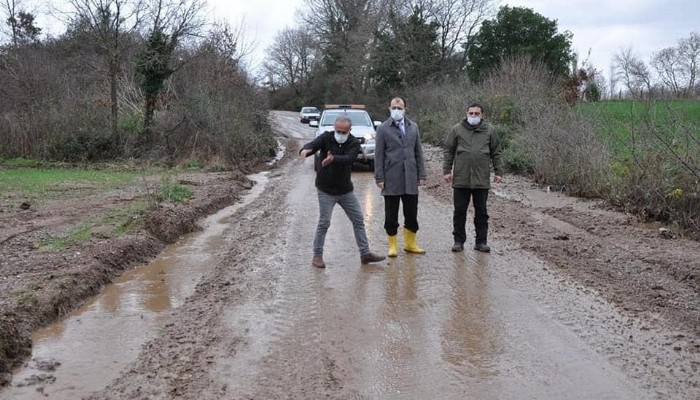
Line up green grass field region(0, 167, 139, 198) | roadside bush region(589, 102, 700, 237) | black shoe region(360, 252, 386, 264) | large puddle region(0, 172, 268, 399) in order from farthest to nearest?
green grass field region(0, 167, 139, 198) < roadside bush region(589, 102, 700, 237) < black shoe region(360, 252, 386, 264) < large puddle region(0, 172, 268, 399)

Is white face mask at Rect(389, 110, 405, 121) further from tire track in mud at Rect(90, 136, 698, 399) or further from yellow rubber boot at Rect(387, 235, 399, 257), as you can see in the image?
tire track in mud at Rect(90, 136, 698, 399)

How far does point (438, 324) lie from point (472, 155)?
10.9 ft

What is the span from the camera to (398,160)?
27.0ft

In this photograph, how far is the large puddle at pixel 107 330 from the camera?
15.6 ft

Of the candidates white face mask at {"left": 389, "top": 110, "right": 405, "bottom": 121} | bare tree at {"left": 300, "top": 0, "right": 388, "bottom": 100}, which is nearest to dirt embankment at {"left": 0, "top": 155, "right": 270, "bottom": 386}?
white face mask at {"left": 389, "top": 110, "right": 405, "bottom": 121}

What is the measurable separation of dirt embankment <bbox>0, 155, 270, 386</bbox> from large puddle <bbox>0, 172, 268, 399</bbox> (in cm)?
16

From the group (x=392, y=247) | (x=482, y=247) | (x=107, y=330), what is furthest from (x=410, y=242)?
(x=107, y=330)

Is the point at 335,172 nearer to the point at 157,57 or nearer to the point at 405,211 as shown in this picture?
the point at 405,211

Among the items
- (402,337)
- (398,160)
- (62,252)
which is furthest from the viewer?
(62,252)

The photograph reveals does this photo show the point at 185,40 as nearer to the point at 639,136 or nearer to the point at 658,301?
the point at 639,136

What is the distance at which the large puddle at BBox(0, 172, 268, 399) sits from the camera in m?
4.77

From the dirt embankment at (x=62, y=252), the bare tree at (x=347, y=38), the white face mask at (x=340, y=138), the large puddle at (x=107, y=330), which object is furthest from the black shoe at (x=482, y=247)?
the bare tree at (x=347, y=38)

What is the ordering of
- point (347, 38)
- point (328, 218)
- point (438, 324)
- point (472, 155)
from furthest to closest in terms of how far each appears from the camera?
point (347, 38) → point (472, 155) → point (328, 218) → point (438, 324)

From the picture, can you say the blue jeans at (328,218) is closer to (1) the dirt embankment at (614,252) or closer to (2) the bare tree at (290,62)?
(1) the dirt embankment at (614,252)
